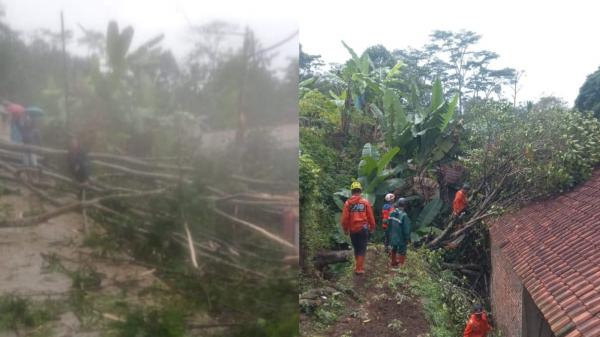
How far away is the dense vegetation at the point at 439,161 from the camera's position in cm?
791

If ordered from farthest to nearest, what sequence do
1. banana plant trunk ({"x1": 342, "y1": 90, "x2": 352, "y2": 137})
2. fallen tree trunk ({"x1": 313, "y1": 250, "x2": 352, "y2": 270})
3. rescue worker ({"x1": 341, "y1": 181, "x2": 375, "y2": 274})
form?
banana plant trunk ({"x1": 342, "y1": 90, "x2": 352, "y2": 137}) → fallen tree trunk ({"x1": 313, "y1": 250, "x2": 352, "y2": 270}) → rescue worker ({"x1": 341, "y1": 181, "x2": 375, "y2": 274})

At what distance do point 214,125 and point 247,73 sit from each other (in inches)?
5.5

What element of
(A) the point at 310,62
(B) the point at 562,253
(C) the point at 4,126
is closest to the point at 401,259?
(B) the point at 562,253

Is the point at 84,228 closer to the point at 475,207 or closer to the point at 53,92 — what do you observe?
the point at 53,92

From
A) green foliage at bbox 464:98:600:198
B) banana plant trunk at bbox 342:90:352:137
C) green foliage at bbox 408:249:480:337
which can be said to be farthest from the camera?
banana plant trunk at bbox 342:90:352:137

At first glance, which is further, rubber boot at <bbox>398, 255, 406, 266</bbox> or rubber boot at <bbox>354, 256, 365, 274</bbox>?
rubber boot at <bbox>398, 255, 406, 266</bbox>

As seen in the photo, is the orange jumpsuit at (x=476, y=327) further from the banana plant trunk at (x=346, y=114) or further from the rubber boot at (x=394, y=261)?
the banana plant trunk at (x=346, y=114)

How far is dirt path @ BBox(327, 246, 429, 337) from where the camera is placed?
5641mm

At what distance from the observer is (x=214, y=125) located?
1.10 meters

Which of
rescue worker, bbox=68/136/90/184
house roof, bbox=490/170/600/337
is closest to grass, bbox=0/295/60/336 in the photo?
rescue worker, bbox=68/136/90/184

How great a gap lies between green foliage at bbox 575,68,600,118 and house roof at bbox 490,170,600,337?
13.4ft

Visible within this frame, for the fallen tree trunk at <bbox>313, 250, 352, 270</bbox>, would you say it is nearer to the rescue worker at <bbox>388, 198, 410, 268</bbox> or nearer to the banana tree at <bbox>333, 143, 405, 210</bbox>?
the rescue worker at <bbox>388, 198, 410, 268</bbox>

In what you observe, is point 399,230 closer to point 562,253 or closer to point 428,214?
point 562,253

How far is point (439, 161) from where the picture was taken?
1093 centimetres
